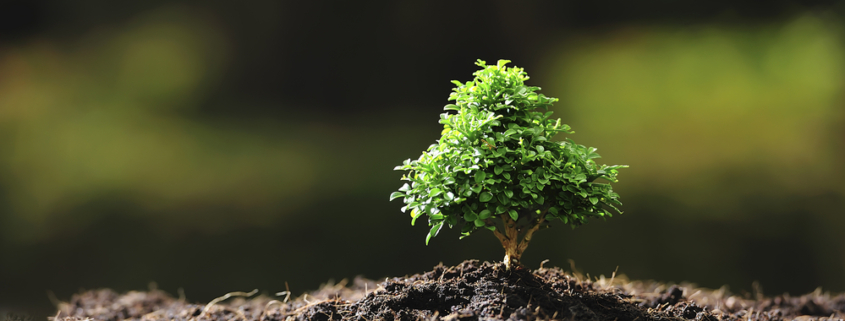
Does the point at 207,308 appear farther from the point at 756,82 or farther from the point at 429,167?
the point at 756,82

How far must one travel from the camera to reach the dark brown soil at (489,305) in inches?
96.0

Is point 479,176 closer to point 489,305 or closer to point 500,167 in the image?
point 500,167

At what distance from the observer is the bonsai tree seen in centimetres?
256

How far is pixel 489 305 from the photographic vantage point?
2395 mm

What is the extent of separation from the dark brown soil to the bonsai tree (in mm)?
244

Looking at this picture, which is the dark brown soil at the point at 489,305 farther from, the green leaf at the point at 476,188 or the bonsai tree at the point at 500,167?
the green leaf at the point at 476,188

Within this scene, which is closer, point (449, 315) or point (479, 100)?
point (449, 315)

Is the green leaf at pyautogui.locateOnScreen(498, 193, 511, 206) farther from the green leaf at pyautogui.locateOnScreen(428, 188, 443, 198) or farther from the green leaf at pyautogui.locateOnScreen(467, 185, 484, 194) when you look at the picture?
the green leaf at pyautogui.locateOnScreen(428, 188, 443, 198)

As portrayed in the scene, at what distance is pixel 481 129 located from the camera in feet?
8.56

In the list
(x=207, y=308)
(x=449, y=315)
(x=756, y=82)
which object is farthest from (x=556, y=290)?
(x=756, y=82)

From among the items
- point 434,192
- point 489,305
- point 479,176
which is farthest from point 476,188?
point 489,305

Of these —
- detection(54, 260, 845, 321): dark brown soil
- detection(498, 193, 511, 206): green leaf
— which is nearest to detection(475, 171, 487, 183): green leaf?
detection(498, 193, 511, 206): green leaf

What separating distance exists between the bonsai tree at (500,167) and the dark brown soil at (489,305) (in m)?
0.24

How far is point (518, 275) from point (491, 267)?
16 cm
